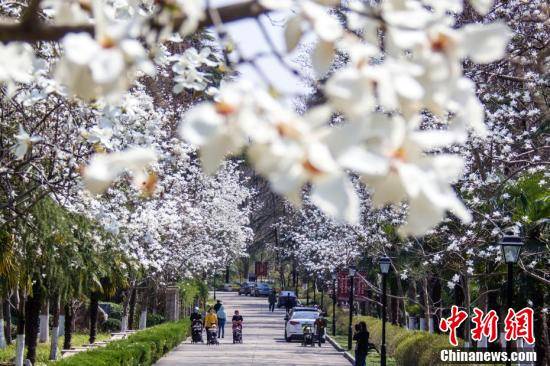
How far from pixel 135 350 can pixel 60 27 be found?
1801 cm

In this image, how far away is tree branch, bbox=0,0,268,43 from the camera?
9.06ft

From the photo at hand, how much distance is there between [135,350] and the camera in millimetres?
→ 20219

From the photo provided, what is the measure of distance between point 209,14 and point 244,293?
8246 cm

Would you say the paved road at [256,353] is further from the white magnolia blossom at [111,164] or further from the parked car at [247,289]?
the parked car at [247,289]

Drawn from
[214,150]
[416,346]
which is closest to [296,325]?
[416,346]

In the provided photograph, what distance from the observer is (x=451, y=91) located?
8.44ft

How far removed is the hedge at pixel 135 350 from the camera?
51.5 feet

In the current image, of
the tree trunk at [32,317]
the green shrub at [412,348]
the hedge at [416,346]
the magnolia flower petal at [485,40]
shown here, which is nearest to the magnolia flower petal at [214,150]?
the magnolia flower petal at [485,40]

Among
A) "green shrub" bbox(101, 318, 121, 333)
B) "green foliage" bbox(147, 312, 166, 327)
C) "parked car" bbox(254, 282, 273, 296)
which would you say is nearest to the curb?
"green foliage" bbox(147, 312, 166, 327)

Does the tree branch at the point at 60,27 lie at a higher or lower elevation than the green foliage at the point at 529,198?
lower

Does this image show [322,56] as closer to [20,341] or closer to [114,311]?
[20,341]

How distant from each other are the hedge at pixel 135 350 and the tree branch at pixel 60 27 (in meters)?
12.1

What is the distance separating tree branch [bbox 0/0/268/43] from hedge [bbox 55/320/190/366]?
39.6 ft

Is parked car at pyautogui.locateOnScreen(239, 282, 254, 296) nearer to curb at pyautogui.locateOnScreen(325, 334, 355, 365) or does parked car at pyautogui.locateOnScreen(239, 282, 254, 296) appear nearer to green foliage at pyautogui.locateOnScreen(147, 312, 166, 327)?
green foliage at pyautogui.locateOnScreen(147, 312, 166, 327)
